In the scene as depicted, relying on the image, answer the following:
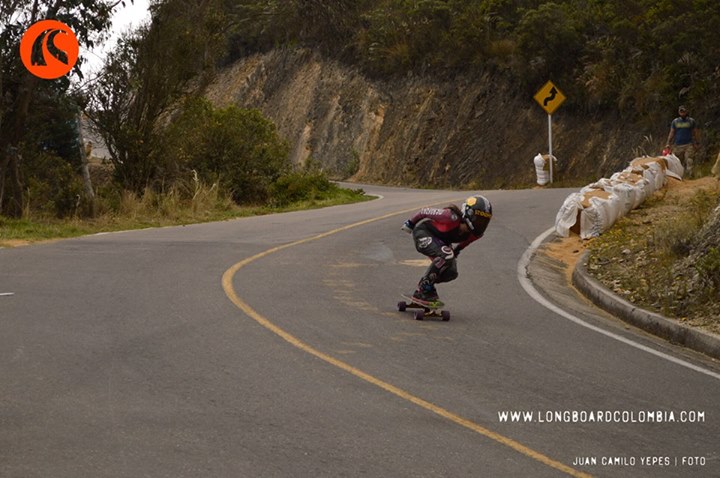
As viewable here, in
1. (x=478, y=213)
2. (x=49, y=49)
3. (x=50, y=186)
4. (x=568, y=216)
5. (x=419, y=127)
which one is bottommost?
(x=50, y=186)

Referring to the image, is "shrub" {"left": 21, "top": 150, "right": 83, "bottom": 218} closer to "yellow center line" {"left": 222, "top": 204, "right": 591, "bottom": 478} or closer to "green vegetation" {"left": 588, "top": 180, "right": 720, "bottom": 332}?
"yellow center line" {"left": 222, "top": 204, "right": 591, "bottom": 478}

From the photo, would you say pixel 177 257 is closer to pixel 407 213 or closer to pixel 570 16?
pixel 407 213

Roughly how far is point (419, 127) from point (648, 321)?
36.9 metres

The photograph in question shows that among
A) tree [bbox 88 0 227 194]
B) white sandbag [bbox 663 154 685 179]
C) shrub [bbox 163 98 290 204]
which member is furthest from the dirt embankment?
shrub [bbox 163 98 290 204]

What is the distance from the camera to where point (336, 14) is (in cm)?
4122

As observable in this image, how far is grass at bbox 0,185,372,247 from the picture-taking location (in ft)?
61.5

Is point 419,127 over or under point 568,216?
over

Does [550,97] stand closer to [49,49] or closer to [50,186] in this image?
[50,186]

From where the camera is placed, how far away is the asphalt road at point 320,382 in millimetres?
5953

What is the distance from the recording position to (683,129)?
25.7m

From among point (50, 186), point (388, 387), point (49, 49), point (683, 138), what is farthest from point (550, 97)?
point (388, 387)

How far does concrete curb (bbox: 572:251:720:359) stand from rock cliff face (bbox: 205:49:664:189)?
2180 centimetres

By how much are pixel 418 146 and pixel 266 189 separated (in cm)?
1815

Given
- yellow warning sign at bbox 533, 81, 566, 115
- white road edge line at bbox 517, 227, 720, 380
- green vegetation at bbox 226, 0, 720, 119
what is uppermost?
green vegetation at bbox 226, 0, 720, 119
